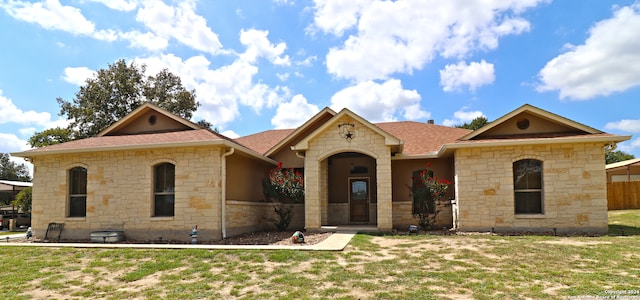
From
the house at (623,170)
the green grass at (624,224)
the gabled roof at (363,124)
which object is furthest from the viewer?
the house at (623,170)

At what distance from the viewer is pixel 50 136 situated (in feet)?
98.1

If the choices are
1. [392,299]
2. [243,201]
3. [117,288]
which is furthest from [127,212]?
[392,299]

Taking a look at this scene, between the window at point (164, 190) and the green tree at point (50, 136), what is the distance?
20.2 metres

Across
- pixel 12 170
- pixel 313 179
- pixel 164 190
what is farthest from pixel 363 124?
pixel 12 170

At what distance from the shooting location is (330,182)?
1684cm

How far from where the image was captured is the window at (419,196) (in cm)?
1386

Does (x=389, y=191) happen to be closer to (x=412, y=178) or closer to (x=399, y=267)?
(x=412, y=178)

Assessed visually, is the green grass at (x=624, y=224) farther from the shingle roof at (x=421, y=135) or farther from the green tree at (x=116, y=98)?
the green tree at (x=116, y=98)

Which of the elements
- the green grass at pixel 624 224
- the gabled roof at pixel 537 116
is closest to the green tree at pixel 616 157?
the green grass at pixel 624 224

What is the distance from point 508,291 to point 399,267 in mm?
2037

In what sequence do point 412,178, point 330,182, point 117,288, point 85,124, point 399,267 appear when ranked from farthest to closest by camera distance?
point 85,124
point 330,182
point 412,178
point 399,267
point 117,288

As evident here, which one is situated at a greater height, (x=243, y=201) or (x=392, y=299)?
(x=243, y=201)

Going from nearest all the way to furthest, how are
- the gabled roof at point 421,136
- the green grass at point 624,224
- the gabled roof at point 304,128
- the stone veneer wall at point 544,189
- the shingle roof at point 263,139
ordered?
the stone veneer wall at point 544,189, the green grass at point 624,224, the gabled roof at point 421,136, the gabled roof at point 304,128, the shingle roof at point 263,139

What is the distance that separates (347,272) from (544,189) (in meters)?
8.34
